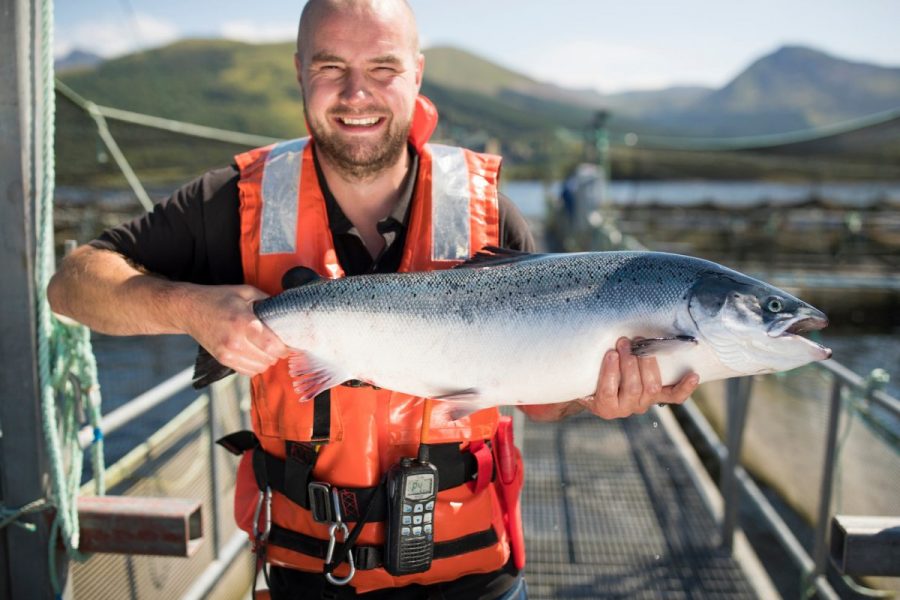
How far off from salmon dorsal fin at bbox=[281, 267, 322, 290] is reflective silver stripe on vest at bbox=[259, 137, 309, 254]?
0.71ft

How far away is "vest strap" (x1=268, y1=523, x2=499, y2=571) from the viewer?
8.04 ft

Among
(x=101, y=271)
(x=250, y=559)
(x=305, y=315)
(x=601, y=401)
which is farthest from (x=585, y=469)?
(x=101, y=271)

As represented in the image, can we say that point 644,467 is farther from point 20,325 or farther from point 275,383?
point 20,325

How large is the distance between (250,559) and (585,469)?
122 inches

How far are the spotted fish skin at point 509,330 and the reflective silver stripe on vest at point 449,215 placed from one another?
0.28 metres

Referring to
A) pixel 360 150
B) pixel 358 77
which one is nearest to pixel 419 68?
pixel 358 77

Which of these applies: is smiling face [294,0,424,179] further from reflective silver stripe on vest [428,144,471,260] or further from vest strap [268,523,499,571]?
vest strap [268,523,499,571]

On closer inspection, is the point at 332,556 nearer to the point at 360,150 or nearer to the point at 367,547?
the point at 367,547

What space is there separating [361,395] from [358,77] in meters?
1.25

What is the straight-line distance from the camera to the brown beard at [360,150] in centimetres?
264

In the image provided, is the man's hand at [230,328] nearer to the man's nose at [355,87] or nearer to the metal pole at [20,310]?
the metal pole at [20,310]

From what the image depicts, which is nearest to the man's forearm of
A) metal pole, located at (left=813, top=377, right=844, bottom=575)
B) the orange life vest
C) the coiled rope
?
the coiled rope

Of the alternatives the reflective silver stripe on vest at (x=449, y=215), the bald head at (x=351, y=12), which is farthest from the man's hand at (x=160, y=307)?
the bald head at (x=351, y=12)

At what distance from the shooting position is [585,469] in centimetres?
616
